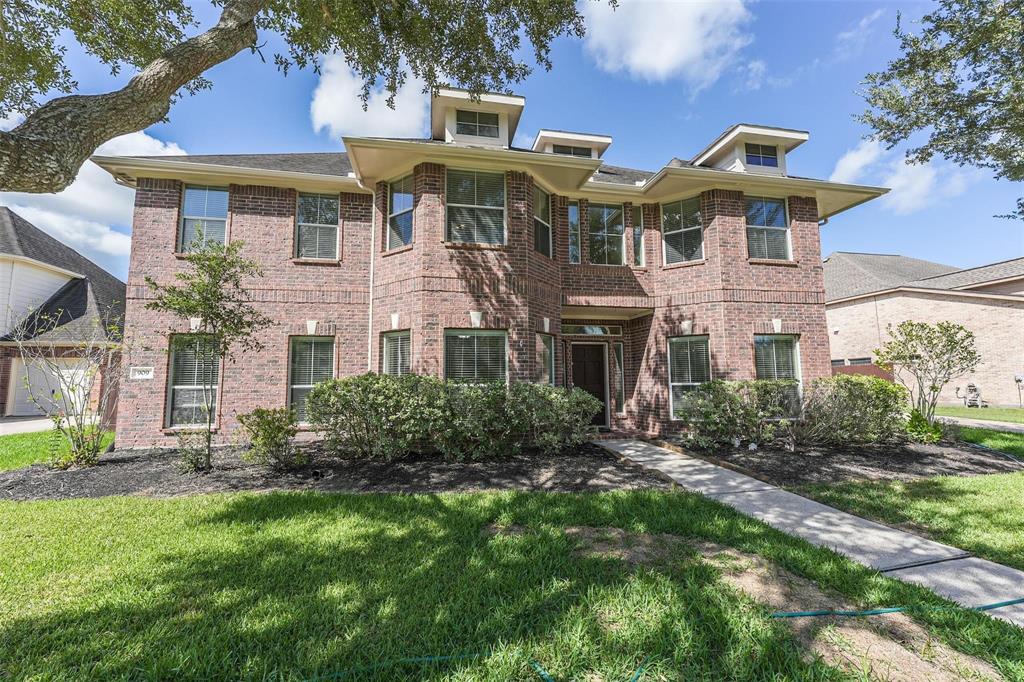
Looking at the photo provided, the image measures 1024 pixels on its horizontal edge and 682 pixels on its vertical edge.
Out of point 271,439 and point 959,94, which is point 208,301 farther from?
point 959,94

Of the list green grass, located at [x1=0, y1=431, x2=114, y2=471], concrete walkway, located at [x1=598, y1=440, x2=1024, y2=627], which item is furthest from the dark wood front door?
green grass, located at [x1=0, y1=431, x2=114, y2=471]

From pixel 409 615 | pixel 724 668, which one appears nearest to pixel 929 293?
pixel 724 668

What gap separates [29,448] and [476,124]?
11.8 meters

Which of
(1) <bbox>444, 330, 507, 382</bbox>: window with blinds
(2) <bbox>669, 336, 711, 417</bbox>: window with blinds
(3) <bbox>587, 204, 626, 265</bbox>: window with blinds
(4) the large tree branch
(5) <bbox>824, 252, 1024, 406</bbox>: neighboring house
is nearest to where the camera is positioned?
(4) the large tree branch

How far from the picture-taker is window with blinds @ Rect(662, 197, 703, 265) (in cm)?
993

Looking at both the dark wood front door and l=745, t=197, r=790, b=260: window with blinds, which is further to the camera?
the dark wood front door

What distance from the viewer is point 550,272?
933 cm

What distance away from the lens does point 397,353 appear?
28.2ft

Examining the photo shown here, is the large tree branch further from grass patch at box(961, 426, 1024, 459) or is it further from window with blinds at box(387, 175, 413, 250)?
grass patch at box(961, 426, 1024, 459)

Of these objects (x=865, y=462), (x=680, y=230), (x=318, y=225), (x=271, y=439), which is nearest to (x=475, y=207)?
(x=318, y=225)

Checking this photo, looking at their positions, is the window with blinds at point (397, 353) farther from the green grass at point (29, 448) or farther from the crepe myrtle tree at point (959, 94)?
the crepe myrtle tree at point (959, 94)

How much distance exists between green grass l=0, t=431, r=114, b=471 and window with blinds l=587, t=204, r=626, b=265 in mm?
10985

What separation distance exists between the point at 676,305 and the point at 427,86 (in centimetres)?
732

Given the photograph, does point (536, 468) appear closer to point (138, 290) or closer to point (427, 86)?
point (427, 86)
